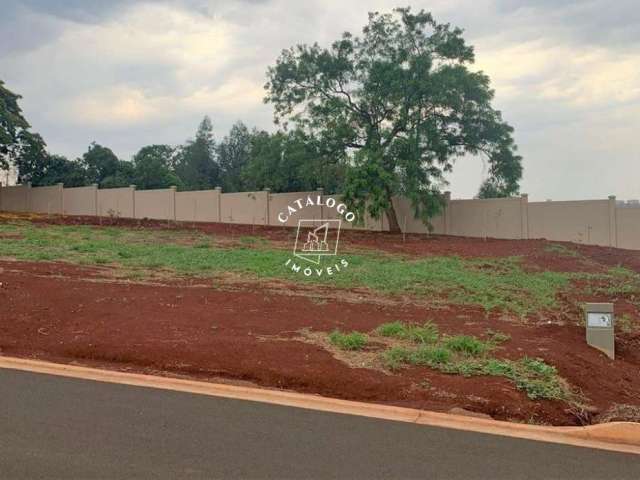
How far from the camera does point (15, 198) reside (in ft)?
133

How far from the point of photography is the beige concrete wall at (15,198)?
132 feet

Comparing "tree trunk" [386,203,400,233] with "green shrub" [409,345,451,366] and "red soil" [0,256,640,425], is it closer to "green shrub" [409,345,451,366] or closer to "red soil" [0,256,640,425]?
"red soil" [0,256,640,425]

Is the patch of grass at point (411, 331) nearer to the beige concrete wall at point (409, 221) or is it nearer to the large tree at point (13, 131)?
the beige concrete wall at point (409, 221)

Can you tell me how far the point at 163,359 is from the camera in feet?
24.8

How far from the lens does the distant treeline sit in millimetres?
29344

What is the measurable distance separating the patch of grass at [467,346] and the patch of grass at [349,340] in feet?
3.58

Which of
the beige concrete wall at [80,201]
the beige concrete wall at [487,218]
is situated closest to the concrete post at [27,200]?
the beige concrete wall at [80,201]

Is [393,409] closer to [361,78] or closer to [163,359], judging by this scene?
[163,359]

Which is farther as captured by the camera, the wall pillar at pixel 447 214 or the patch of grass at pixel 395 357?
the wall pillar at pixel 447 214

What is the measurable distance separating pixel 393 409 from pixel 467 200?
78.6 feet

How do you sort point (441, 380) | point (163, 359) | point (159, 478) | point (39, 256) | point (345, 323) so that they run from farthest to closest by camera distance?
point (39, 256)
point (345, 323)
point (163, 359)
point (441, 380)
point (159, 478)

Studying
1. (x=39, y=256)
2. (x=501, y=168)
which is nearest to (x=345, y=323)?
(x=39, y=256)

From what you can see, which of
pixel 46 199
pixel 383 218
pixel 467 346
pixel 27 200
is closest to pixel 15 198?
pixel 27 200

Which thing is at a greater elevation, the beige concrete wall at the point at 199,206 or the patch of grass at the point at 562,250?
the beige concrete wall at the point at 199,206
